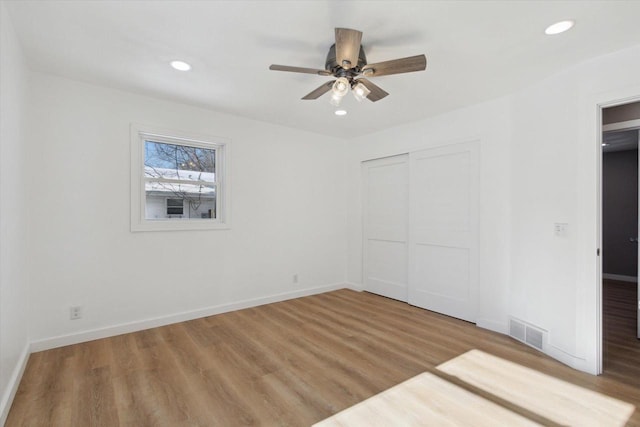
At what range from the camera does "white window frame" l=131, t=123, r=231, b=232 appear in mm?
3309

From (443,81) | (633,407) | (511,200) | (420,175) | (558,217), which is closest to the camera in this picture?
(633,407)

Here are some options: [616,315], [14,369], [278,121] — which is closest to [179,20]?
[278,121]

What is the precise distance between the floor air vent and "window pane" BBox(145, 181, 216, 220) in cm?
371

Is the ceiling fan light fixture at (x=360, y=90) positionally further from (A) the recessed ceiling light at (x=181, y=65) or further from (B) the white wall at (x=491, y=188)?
(B) the white wall at (x=491, y=188)

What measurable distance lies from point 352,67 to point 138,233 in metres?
2.85

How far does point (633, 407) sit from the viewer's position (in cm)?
197

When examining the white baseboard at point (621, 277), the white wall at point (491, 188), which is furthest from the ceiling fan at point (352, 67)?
the white baseboard at point (621, 277)

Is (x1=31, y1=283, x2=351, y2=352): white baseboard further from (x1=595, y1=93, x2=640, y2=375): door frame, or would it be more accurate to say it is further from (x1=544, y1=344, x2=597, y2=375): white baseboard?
(x1=595, y1=93, x2=640, y2=375): door frame

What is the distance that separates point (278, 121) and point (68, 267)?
9.63ft

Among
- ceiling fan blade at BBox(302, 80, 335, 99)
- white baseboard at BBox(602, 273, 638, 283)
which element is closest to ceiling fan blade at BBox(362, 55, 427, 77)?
ceiling fan blade at BBox(302, 80, 335, 99)

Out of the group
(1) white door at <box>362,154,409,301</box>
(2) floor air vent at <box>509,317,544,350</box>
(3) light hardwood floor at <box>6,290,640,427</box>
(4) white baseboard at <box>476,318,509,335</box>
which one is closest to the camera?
(3) light hardwood floor at <box>6,290,640,427</box>

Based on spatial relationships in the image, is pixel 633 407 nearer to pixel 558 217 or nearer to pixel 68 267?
pixel 558 217

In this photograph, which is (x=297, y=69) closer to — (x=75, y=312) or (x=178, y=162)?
(x=178, y=162)

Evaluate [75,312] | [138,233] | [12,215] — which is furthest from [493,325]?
[12,215]
